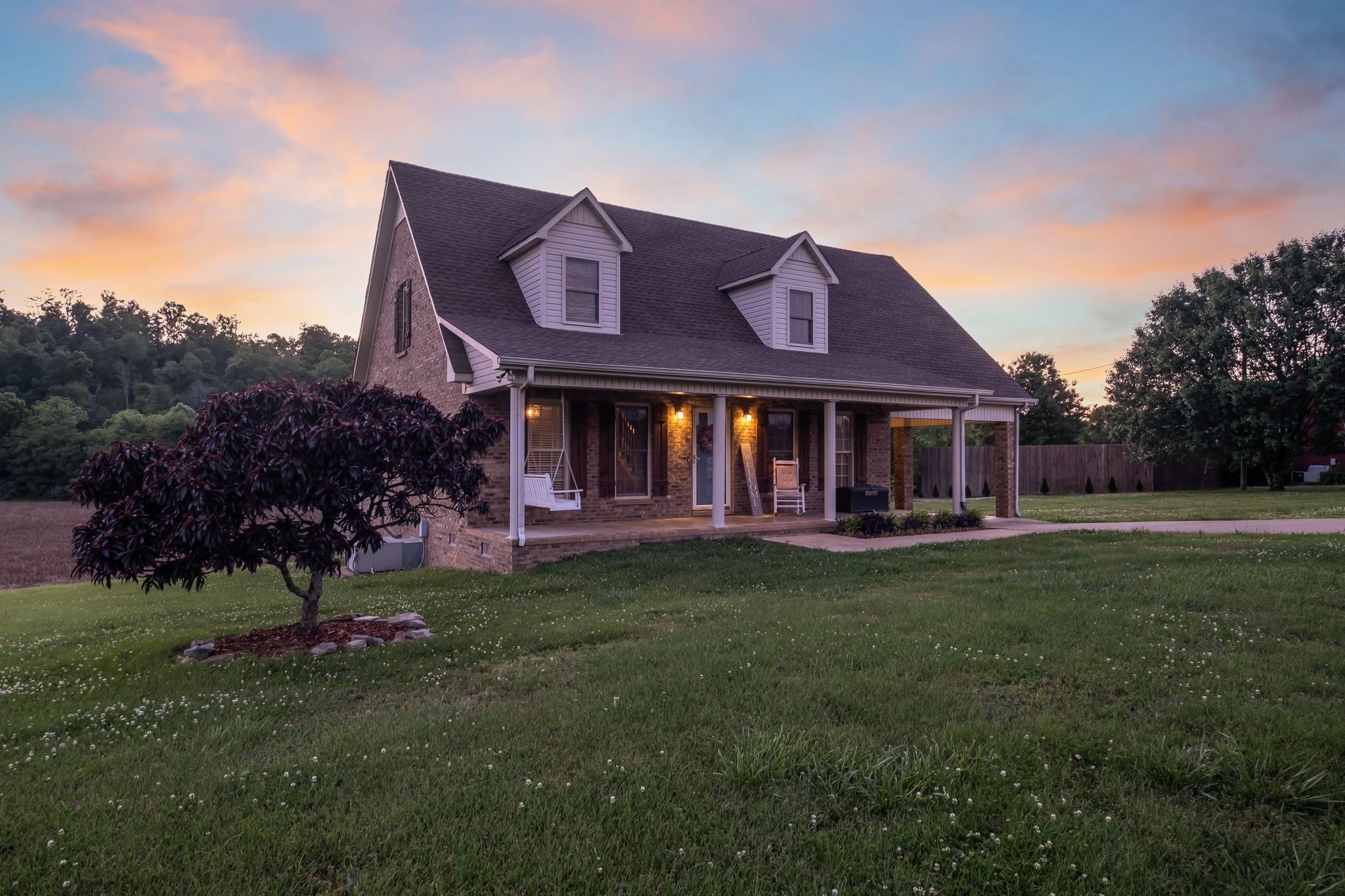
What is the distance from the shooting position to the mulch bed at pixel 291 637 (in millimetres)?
6492

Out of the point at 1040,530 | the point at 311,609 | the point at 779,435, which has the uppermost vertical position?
the point at 779,435

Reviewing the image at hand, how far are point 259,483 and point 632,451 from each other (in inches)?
317

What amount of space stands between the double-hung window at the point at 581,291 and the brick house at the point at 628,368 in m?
0.03

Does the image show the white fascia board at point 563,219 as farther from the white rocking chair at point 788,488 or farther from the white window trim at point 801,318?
the white rocking chair at point 788,488

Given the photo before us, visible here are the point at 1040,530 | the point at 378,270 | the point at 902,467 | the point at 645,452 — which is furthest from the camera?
the point at 902,467

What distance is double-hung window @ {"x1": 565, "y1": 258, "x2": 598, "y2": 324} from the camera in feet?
42.9

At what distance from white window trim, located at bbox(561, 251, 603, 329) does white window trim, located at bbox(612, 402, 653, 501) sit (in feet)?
5.13

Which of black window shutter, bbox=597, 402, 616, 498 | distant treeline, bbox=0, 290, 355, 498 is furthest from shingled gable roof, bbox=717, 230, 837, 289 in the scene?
distant treeline, bbox=0, 290, 355, 498

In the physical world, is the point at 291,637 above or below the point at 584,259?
below

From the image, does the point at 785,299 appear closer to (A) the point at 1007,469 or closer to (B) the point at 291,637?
(A) the point at 1007,469

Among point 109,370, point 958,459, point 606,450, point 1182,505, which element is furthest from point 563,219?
point 109,370

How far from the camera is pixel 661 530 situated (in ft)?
38.9

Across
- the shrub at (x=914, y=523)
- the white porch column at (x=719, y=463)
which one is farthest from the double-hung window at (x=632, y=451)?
the shrub at (x=914, y=523)

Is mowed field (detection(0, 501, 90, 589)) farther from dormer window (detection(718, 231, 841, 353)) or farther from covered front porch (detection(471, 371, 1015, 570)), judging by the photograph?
dormer window (detection(718, 231, 841, 353))
